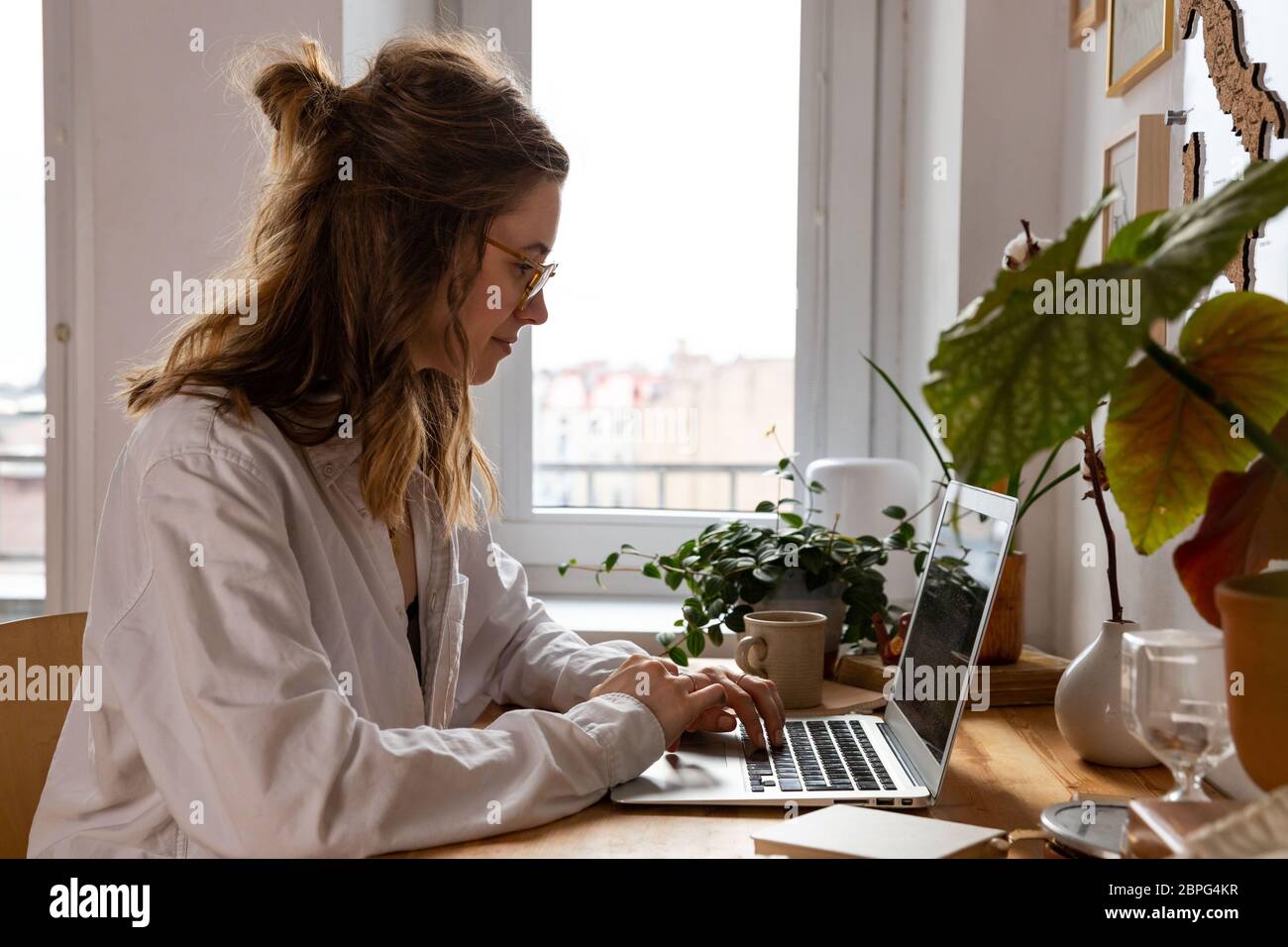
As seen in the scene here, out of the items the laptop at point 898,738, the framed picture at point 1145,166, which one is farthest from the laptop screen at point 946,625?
the framed picture at point 1145,166

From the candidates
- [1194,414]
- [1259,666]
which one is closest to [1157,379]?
A: [1194,414]

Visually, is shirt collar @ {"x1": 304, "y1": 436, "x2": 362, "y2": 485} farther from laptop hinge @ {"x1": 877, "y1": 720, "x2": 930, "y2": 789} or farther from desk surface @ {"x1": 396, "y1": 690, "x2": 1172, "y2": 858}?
laptop hinge @ {"x1": 877, "y1": 720, "x2": 930, "y2": 789}

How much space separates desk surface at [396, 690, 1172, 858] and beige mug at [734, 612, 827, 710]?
0.64 feet

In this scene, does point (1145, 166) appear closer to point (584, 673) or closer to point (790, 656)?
point (790, 656)

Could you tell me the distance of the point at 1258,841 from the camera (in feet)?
1.74

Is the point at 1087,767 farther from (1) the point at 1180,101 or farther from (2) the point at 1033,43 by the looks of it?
(2) the point at 1033,43

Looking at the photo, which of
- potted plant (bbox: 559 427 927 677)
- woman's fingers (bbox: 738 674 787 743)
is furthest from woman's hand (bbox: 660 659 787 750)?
potted plant (bbox: 559 427 927 677)

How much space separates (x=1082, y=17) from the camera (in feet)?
5.32

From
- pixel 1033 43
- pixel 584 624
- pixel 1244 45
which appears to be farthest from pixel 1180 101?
pixel 584 624

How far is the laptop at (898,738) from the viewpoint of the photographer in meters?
1.02

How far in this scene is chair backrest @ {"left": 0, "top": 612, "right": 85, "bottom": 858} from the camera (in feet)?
4.27

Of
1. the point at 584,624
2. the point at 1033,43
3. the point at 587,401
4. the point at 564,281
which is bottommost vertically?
Result: the point at 584,624

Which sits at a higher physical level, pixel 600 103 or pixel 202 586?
pixel 600 103
